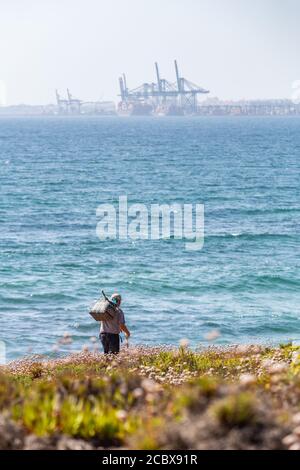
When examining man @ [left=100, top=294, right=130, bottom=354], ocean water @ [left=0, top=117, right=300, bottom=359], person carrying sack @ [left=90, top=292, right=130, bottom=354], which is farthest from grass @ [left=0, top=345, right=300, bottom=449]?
ocean water @ [left=0, top=117, right=300, bottom=359]

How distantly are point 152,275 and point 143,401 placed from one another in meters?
28.1

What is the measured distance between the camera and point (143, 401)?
9.14 metres

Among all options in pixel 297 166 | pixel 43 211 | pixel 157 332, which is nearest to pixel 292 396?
pixel 157 332

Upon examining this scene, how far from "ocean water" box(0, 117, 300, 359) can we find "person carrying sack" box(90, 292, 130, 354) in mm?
6691

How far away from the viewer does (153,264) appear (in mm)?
40250

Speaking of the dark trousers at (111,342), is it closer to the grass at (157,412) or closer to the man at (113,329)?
the man at (113,329)

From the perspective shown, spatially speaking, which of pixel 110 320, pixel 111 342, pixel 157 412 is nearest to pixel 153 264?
pixel 111 342

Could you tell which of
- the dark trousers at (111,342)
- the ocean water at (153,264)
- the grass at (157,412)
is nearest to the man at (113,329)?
the dark trousers at (111,342)

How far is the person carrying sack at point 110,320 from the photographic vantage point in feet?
55.8

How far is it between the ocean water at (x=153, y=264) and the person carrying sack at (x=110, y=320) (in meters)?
6.69

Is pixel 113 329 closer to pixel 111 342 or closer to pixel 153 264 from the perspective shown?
pixel 111 342

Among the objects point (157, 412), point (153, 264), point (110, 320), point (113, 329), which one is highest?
point (157, 412)

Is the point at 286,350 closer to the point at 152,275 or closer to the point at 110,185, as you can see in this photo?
the point at 152,275

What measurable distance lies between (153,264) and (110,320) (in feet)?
75.7
